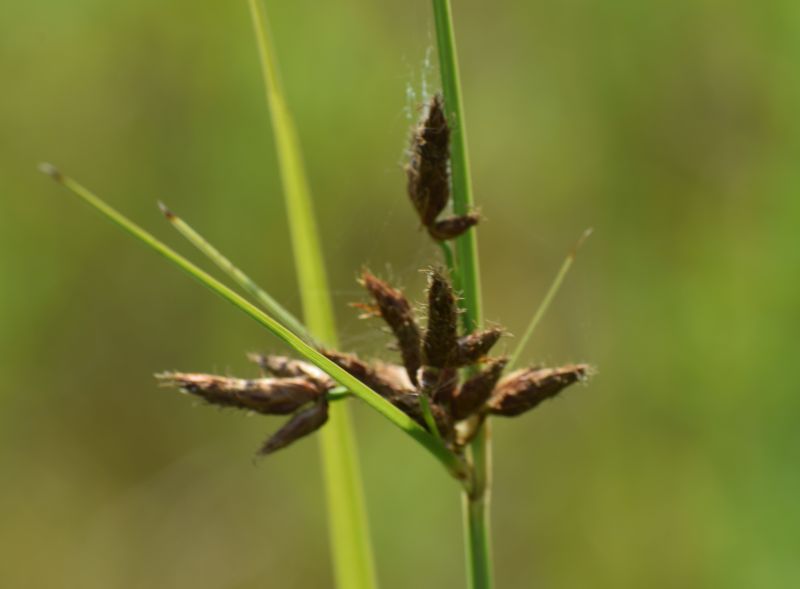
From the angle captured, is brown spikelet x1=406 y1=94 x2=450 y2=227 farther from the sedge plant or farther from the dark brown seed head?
the dark brown seed head

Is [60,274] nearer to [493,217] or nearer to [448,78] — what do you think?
[493,217]

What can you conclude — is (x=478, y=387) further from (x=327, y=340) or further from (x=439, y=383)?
(x=327, y=340)

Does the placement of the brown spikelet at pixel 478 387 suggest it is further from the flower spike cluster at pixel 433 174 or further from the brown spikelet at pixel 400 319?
the flower spike cluster at pixel 433 174

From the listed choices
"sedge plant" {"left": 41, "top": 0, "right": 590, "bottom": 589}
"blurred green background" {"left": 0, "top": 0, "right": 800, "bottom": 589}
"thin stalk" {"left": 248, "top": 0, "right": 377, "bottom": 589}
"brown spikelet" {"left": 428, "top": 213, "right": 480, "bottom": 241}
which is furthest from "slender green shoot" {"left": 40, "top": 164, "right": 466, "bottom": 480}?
"blurred green background" {"left": 0, "top": 0, "right": 800, "bottom": 589}

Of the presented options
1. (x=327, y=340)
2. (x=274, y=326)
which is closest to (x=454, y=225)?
(x=274, y=326)

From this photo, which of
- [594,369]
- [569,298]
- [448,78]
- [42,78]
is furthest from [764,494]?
[42,78]
